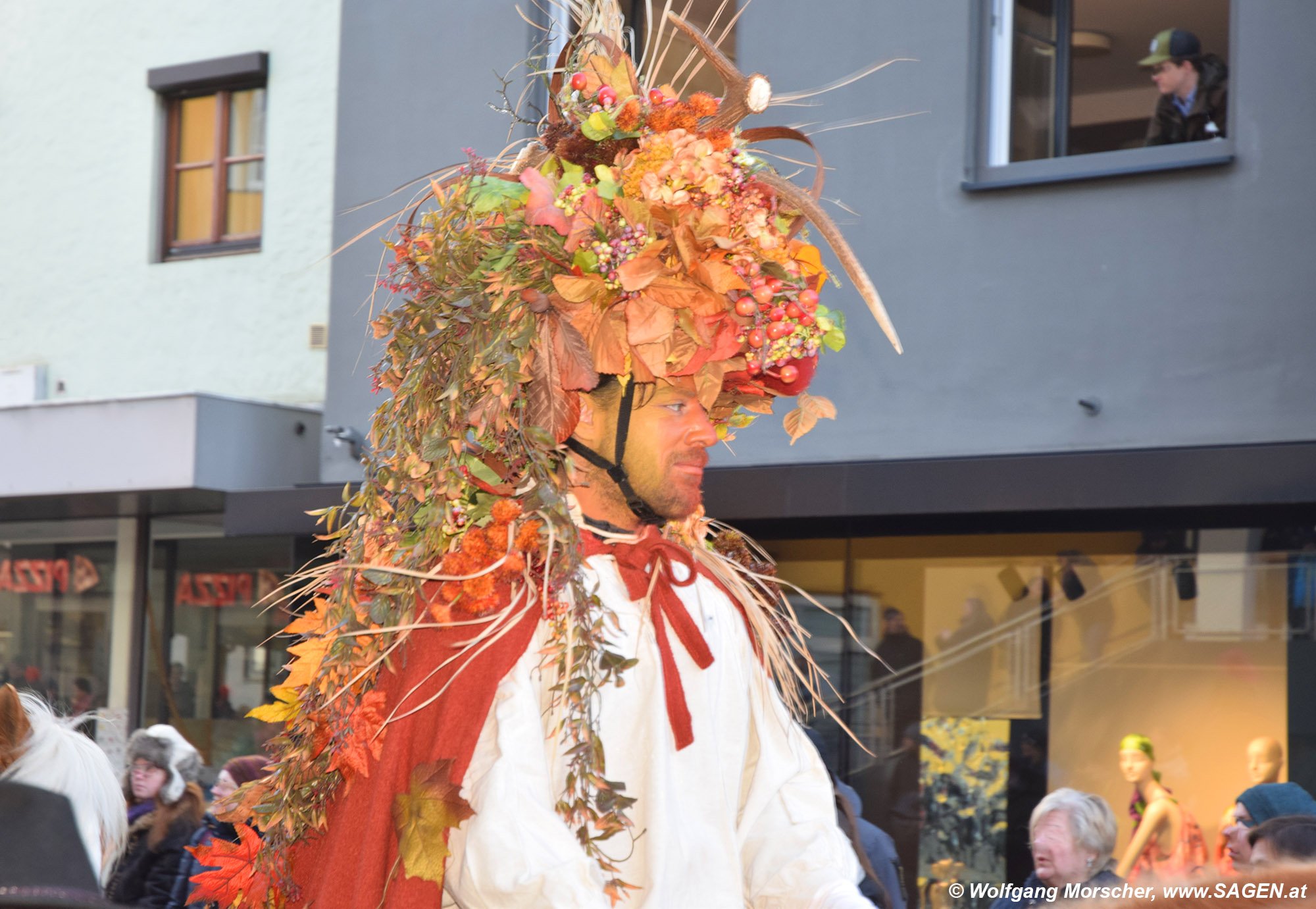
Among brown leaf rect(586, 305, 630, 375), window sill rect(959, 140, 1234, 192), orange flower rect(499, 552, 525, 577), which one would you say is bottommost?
orange flower rect(499, 552, 525, 577)

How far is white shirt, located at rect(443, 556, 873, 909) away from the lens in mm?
2322

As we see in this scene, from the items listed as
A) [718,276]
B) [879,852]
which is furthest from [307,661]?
[879,852]

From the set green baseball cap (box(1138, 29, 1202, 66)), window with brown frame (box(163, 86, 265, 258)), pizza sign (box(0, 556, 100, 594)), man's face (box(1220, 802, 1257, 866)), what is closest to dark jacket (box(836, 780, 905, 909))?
man's face (box(1220, 802, 1257, 866))

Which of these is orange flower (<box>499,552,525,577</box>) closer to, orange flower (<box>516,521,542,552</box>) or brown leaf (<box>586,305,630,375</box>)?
orange flower (<box>516,521,542,552</box>)

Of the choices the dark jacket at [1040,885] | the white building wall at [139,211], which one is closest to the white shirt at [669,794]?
the dark jacket at [1040,885]

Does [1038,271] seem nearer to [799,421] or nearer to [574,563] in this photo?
[799,421]

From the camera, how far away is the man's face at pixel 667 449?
9.07 feet

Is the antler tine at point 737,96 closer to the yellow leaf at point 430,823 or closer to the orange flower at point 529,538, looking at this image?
the orange flower at point 529,538

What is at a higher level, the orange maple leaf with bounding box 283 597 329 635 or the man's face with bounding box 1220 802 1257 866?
the orange maple leaf with bounding box 283 597 329 635

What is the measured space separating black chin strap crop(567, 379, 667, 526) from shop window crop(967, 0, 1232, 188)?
4.49 metres

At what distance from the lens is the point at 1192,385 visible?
21.0 feet

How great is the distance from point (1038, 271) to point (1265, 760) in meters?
2.31

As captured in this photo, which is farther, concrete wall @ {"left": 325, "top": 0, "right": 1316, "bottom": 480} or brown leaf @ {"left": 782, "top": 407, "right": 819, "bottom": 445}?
concrete wall @ {"left": 325, "top": 0, "right": 1316, "bottom": 480}

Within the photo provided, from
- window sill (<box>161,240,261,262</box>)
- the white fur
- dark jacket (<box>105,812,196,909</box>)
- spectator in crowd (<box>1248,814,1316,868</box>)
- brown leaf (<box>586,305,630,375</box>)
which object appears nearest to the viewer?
brown leaf (<box>586,305,630,375</box>)
